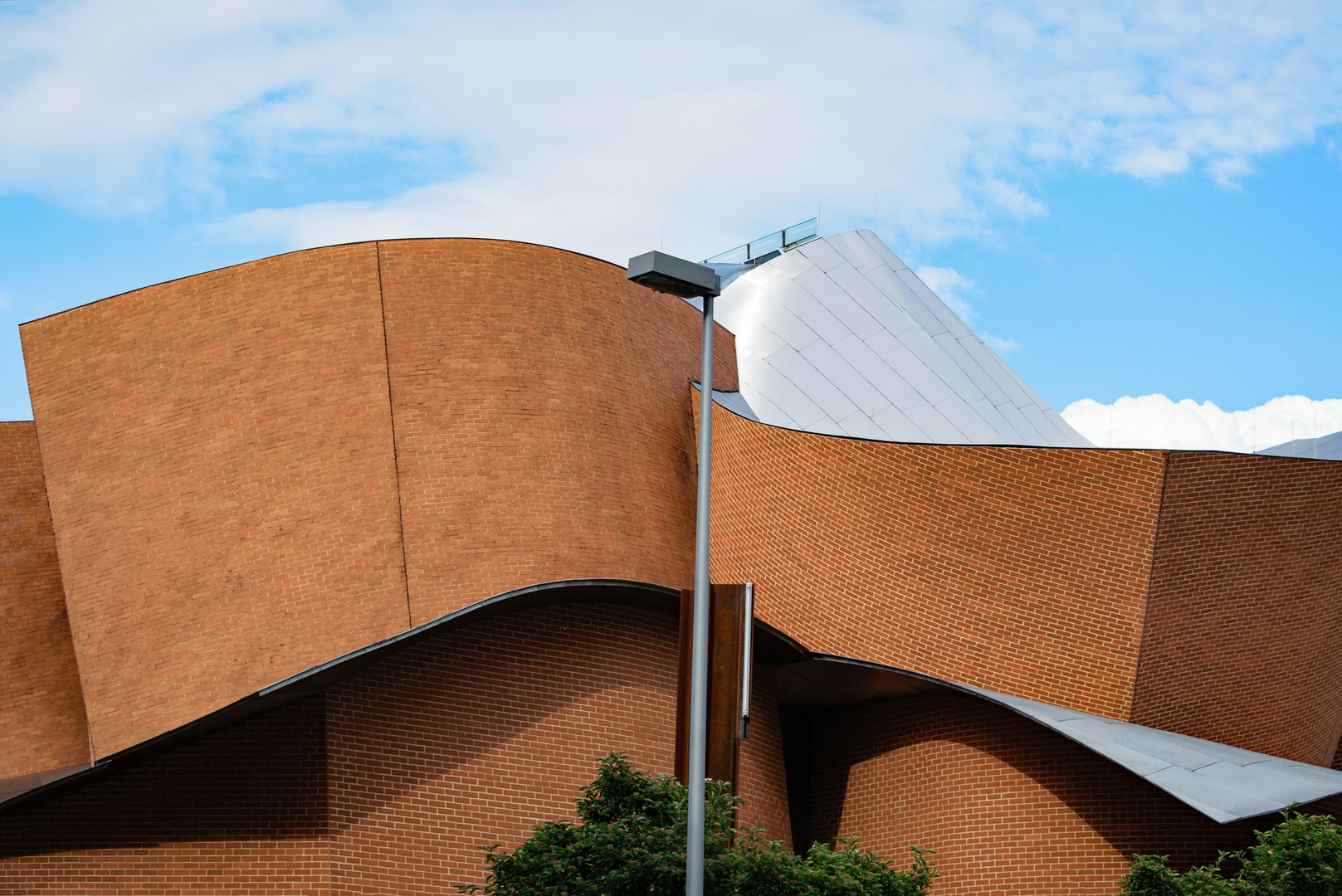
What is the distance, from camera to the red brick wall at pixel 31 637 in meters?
20.2

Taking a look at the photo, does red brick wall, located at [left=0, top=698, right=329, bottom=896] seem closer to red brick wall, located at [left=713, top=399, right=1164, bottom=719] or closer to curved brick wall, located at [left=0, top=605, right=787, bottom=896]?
curved brick wall, located at [left=0, top=605, right=787, bottom=896]

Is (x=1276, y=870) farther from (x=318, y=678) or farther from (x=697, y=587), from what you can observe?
(x=318, y=678)

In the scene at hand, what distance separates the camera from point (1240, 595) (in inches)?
791

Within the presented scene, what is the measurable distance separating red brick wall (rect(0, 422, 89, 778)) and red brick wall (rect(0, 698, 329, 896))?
2.72 meters

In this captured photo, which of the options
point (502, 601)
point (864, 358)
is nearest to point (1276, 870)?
point (502, 601)

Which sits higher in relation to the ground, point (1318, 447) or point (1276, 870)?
point (1318, 447)

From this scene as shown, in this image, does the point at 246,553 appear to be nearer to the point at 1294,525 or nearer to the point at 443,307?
the point at 443,307

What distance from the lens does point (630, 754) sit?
19125 mm

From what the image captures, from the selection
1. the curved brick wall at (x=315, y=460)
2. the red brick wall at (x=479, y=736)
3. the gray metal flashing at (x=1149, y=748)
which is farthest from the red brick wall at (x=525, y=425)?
the gray metal flashing at (x=1149, y=748)

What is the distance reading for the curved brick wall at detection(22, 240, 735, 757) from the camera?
61.4 ft

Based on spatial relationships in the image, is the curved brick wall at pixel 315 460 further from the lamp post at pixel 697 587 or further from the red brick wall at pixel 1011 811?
the lamp post at pixel 697 587

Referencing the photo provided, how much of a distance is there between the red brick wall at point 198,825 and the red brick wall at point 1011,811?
28.6 feet

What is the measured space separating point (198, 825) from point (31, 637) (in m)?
5.24

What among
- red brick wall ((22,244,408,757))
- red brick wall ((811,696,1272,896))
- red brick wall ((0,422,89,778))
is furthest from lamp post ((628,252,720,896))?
red brick wall ((0,422,89,778))
